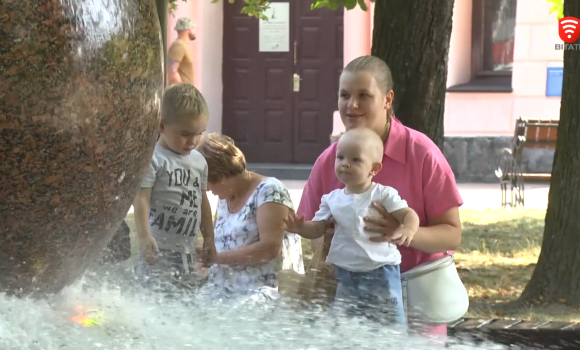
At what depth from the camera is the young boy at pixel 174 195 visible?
12.0 feet

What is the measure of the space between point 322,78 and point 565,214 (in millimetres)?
9629

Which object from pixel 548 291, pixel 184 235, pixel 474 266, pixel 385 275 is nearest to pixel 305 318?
pixel 385 275

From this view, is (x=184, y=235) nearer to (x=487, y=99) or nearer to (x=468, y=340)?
(x=468, y=340)

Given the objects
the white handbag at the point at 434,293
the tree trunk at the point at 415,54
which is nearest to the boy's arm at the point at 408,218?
the white handbag at the point at 434,293

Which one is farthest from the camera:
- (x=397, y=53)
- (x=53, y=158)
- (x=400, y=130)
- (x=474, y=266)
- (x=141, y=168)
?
(x=474, y=266)

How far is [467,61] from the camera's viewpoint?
52.5 feet

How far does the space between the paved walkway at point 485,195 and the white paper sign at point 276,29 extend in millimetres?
2514

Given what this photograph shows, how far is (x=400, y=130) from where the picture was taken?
3.71 meters

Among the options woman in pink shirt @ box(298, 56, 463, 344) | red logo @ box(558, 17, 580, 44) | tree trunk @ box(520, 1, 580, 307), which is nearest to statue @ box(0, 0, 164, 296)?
woman in pink shirt @ box(298, 56, 463, 344)

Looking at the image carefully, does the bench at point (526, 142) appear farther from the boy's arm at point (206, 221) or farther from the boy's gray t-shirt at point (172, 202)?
the boy's gray t-shirt at point (172, 202)

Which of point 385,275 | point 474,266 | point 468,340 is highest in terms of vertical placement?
point 385,275

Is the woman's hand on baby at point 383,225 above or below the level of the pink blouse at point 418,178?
below

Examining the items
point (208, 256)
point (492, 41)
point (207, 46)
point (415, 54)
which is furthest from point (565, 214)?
point (207, 46)

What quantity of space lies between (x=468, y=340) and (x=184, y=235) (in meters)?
1.15
